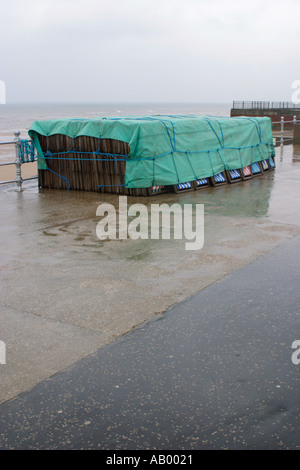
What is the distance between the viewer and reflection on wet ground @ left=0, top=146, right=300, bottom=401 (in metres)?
4.31

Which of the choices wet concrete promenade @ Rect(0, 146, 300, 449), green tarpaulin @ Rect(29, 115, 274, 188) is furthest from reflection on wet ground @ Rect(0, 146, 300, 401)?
green tarpaulin @ Rect(29, 115, 274, 188)

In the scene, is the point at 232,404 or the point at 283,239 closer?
the point at 232,404

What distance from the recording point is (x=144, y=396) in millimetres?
3494

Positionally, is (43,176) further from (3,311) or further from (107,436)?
(107,436)

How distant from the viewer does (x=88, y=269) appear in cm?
627

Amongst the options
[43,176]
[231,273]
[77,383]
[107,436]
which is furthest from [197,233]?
[43,176]

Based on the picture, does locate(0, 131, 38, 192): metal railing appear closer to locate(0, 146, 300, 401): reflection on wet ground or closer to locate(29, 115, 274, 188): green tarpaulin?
locate(29, 115, 274, 188): green tarpaulin

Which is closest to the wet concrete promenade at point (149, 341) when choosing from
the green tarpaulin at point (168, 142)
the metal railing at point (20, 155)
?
the green tarpaulin at point (168, 142)

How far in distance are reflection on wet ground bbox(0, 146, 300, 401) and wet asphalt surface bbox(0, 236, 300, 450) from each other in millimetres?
283

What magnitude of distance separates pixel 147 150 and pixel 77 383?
8149 mm

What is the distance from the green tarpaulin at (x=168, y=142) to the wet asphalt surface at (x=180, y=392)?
6.77m

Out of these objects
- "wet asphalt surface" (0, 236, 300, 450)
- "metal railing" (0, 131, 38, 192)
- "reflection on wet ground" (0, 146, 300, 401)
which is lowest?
"wet asphalt surface" (0, 236, 300, 450)

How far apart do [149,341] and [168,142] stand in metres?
8.03

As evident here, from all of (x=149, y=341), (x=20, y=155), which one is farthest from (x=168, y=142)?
(x=149, y=341)
